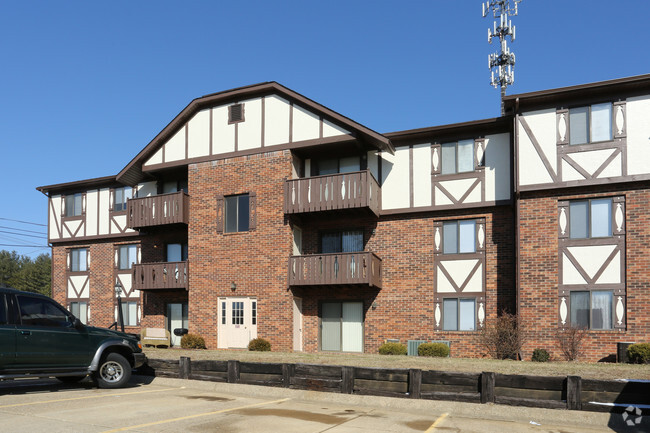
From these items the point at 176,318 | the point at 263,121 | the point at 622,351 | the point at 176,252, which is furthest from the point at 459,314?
the point at 176,252

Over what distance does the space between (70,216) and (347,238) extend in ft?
55.2

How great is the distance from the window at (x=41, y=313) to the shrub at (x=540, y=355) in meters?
14.1

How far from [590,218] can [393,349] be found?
27.0 feet

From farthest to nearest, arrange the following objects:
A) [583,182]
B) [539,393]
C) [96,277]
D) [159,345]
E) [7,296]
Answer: [96,277]
[159,345]
[583,182]
[7,296]
[539,393]

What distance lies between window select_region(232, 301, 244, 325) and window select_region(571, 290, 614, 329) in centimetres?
1253

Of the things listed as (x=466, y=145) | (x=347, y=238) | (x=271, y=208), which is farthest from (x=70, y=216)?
(x=466, y=145)

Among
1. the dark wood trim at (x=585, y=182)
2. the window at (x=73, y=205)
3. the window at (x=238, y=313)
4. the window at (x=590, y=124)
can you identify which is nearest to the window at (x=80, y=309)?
the window at (x=73, y=205)

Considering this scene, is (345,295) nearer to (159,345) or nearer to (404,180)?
(404,180)

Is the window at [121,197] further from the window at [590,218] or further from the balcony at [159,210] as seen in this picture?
the window at [590,218]

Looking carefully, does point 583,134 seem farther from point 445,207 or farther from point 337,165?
point 337,165

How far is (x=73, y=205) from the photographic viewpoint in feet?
103

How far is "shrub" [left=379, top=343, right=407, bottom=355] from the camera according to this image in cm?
2112

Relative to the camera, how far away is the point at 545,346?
744 inches

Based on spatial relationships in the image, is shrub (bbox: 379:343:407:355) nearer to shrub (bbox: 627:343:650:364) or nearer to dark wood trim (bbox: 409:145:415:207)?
dark wood trim (bbox: 409:145:415:207)
